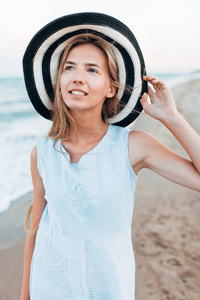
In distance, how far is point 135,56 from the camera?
71.0 inches

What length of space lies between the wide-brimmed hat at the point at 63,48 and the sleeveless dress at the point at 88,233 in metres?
0.35

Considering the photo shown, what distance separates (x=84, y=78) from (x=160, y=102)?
0.41 meters

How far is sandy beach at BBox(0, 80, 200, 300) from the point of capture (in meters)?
2.97

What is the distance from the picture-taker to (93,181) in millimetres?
1649

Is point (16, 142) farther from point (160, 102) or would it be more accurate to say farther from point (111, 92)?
point (160, 102)

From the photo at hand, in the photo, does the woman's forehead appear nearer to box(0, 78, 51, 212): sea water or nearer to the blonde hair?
the blonde hair

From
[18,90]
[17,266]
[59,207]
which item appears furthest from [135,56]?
[18,90]

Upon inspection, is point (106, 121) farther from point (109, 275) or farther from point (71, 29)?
point (109, 275)

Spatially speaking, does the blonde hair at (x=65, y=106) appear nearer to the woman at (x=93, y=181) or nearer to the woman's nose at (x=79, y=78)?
the woman at (x=93, y=181)

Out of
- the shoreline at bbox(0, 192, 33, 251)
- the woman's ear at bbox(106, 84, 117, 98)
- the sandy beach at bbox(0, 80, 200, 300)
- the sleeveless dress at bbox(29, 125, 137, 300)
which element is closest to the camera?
the sleeveless dress at bbox(29, 125, 137, 300)

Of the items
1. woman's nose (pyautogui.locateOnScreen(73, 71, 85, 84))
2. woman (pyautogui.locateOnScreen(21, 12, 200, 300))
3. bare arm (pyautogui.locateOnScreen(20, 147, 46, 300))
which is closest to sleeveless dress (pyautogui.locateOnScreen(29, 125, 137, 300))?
woman (pyautogui.locateOnScreen(21, 12, 200, 300))

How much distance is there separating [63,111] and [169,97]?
59 cm

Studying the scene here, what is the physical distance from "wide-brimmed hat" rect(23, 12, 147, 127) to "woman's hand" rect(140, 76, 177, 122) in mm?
101

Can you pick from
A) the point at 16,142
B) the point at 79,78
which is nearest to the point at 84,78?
the point at 79,78
